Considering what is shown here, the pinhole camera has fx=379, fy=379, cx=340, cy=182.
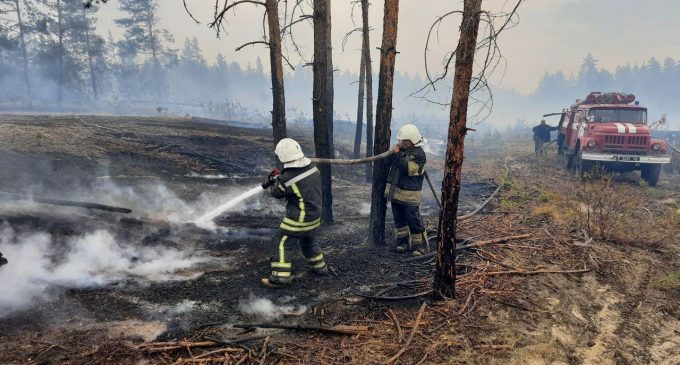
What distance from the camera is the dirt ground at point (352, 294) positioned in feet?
11.7

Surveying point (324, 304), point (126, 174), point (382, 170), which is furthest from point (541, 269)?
point (126, 174)

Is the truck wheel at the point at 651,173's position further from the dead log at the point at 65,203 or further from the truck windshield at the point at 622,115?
the dead log at the point at 65,203

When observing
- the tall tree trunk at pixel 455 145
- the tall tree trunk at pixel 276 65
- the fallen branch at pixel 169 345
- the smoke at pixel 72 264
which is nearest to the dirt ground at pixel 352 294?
the fallen branch at pixel 169 345

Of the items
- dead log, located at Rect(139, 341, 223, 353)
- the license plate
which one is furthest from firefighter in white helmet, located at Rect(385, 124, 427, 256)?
the license plate

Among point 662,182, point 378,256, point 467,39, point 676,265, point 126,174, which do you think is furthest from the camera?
point 662,182

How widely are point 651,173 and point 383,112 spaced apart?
452 inches

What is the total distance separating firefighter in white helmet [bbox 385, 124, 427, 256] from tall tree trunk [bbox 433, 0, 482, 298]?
1.71 metres

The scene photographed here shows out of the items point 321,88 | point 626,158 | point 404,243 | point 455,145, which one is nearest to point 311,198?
point 455,145

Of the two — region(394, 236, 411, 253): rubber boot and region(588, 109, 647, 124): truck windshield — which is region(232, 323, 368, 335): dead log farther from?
region(588, 109, 647, 124): truck windshield

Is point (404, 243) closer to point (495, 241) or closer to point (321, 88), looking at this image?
point (495, 241)

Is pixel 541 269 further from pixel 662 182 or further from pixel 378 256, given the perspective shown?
pixel 662 182

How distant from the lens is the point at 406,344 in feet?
12.0

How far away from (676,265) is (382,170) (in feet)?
15.6

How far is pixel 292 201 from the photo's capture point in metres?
5.18
